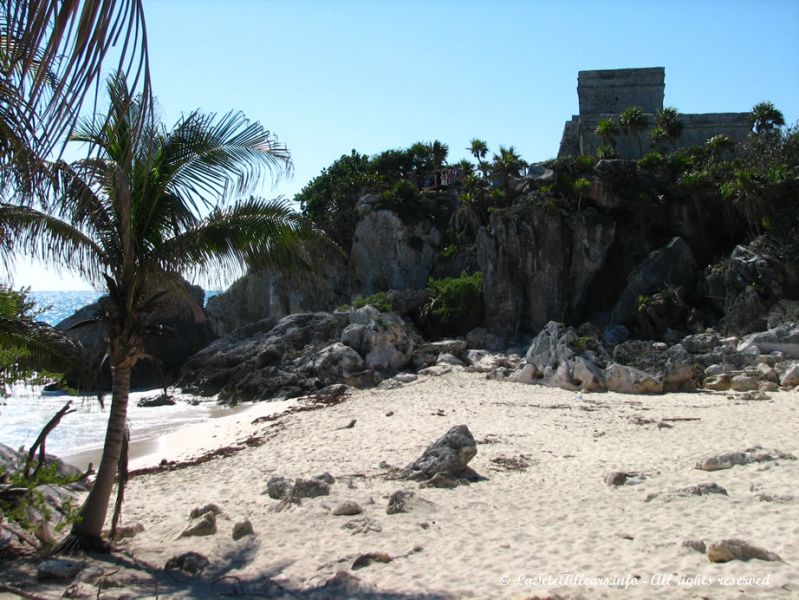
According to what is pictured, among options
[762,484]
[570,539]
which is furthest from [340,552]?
[762,484]

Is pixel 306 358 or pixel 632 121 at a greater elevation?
pixel 632 121

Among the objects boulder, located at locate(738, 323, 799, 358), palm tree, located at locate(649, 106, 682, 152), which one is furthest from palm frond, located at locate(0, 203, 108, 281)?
palm tree, located at locate(649, 106, 682, 152)

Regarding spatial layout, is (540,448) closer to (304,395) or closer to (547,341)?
(547,341)

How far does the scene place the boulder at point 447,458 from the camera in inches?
382

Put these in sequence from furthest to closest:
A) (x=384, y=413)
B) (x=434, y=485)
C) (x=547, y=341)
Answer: (x=547, y=341) < (x=384, y=413) < (x=434, y=485)

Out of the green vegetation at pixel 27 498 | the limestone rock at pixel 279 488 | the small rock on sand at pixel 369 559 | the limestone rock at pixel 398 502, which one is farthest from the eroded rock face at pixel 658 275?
the green vegetation at pixel 27 498

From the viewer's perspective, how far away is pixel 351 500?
855cm

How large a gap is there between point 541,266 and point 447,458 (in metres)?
22.2

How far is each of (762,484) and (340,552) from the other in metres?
4.89

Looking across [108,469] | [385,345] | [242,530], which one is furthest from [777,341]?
[108,469]

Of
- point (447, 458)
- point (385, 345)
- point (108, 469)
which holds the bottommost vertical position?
point (447, 458)

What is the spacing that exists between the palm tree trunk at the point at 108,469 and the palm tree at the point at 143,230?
10mm

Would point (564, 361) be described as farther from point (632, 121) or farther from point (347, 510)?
point (632, 121)

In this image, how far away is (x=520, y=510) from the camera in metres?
8.08
